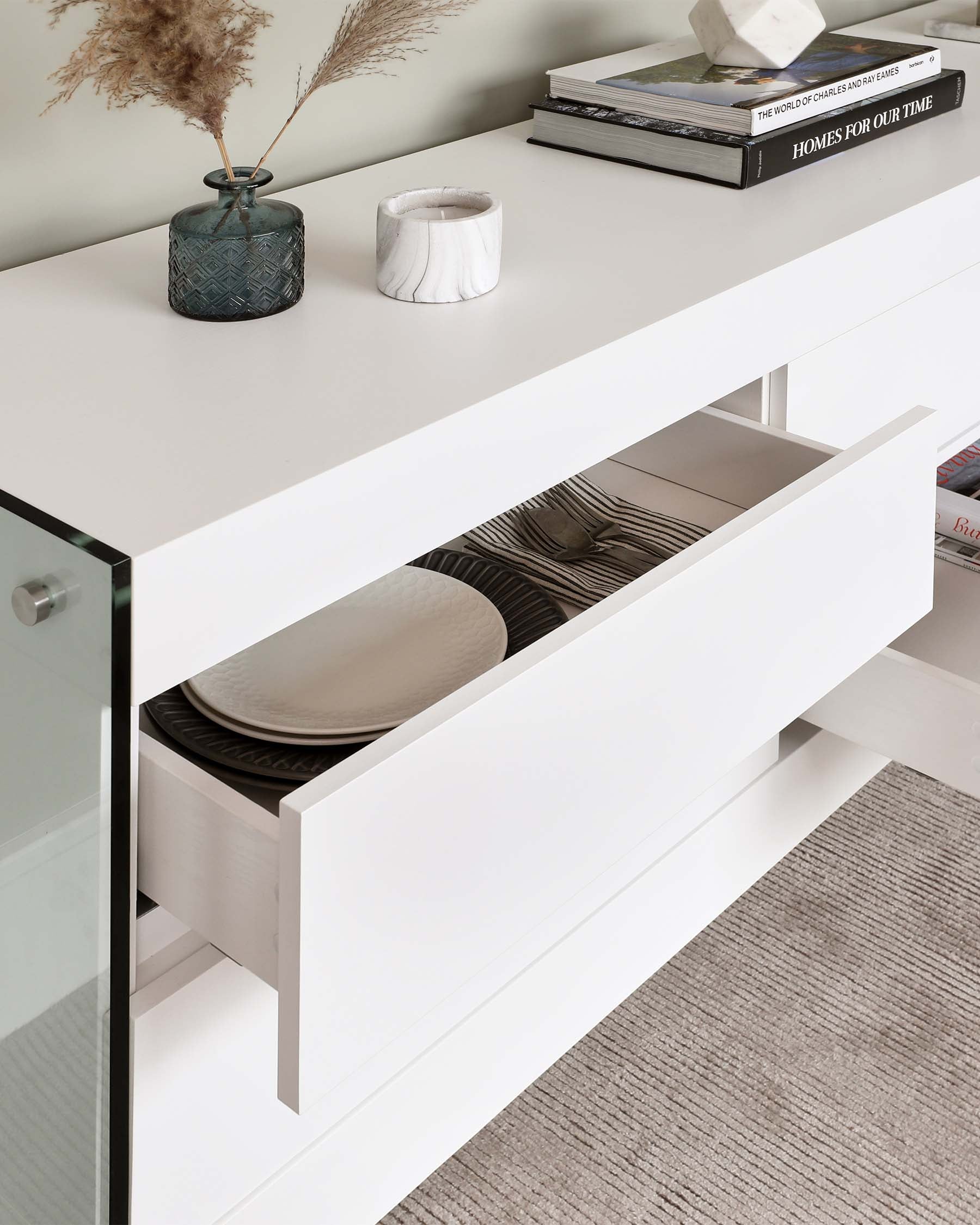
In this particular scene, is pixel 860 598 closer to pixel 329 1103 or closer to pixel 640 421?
pixel 640 421

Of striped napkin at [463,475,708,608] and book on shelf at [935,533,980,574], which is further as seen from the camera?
book on shelf at [935,533,980,574]

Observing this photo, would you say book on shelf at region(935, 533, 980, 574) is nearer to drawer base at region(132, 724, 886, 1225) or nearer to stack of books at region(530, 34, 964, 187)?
drawer base at region(132, 724, 886, 1225)

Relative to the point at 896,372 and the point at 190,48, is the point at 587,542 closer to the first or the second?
the point at 896,372

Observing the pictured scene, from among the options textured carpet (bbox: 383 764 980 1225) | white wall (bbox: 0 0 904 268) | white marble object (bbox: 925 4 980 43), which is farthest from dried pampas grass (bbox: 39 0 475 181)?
white marble object (bbox: 925 4 980 43)

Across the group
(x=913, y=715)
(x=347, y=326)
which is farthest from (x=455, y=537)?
(x=913, y=715)

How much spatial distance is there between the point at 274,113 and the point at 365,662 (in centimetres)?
49

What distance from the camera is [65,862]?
26.3 inches

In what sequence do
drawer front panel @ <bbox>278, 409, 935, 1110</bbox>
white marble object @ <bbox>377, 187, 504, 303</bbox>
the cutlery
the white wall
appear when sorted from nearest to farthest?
1. drawer front panel @ <bbox>278, 409, 935, 1110</bbox>
2. white marble object @ <bbox>377, 187, 504, 303</bbox>
3. the white wall
4. the cutlery

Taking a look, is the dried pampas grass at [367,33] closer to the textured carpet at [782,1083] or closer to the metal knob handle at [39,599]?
the metal knob handle at [39,599]

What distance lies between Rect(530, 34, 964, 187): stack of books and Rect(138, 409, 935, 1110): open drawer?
11.9 inches

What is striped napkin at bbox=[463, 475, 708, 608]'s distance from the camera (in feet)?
3.42

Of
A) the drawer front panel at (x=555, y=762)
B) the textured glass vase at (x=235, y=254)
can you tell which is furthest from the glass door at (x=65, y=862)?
the textured glass vase at (x=235, y=254)

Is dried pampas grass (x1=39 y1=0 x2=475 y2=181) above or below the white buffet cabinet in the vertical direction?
above

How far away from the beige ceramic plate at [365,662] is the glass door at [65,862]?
17cm
